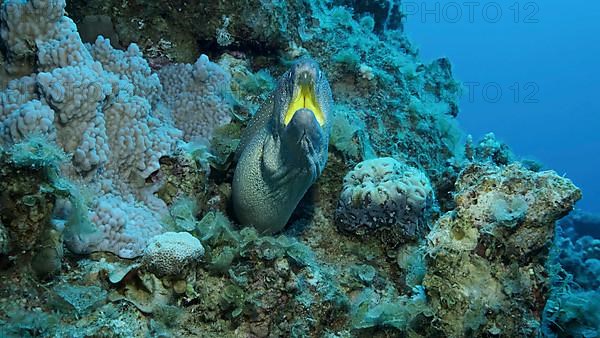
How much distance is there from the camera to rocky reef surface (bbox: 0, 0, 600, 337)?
2311 millimetres

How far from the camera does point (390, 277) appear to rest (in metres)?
3.69

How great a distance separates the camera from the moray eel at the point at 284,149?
2.90 metres

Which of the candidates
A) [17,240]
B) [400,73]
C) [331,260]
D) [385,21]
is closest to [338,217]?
[331,260]

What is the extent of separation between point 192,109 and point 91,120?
1338 mm

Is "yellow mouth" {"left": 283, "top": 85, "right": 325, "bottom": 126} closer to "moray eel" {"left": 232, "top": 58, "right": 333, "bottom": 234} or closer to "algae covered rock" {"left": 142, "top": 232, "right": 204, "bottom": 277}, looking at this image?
"moray eel" {"left": 232, "top": 58, "right": 333, "bottom": 234}

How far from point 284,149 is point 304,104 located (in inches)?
13.7

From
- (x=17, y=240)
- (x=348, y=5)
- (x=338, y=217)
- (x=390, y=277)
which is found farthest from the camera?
(x=348, y=5)

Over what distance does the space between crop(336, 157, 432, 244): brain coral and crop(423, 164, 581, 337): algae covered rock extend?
44.9 inches

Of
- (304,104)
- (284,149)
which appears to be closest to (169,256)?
(284,149)

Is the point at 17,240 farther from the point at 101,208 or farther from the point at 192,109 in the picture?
the point at 192,109

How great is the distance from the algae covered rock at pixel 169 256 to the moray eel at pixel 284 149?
3.00ft

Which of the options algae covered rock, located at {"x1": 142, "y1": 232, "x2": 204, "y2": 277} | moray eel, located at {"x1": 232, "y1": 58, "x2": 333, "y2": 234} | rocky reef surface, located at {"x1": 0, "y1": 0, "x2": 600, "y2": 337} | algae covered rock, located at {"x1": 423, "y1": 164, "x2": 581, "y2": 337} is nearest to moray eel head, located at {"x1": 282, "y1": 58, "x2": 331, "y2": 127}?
moray eel, located at {"x1": 232, "y1": 58, "x2": 333, "y2": 234}

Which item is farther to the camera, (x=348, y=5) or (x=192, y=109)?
(x=348, y=5)

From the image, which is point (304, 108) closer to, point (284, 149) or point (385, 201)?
point (284, 149)
